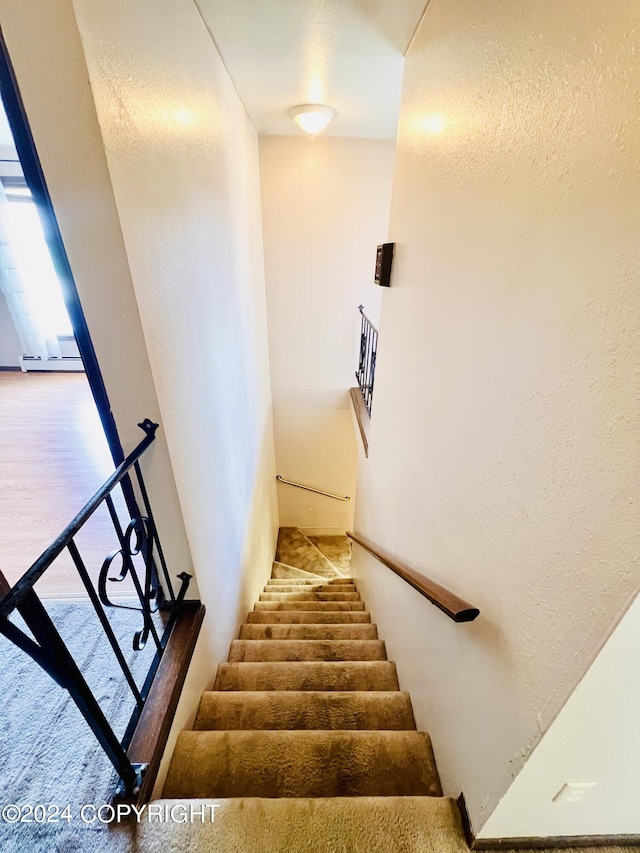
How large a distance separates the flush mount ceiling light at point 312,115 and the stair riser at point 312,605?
12.3 ft

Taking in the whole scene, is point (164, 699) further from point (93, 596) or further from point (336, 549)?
point (336, 549)

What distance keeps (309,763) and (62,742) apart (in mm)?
751

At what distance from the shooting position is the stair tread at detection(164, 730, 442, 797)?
44.2 inches

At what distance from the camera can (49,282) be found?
4320mm

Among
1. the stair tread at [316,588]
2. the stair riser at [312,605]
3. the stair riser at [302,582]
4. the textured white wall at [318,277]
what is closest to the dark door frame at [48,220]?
the stair riser at [312,605]

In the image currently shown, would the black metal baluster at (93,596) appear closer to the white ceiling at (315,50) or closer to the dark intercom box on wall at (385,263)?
the dark intercom box on wall at (385,263)

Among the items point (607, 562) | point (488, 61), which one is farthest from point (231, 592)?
point (488, 61)

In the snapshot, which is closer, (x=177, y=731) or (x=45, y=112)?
(x=45, y=112)

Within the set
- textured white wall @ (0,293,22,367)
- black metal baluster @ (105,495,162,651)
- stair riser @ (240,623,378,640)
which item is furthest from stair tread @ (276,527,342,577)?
textured white wall @ (0,293,22,367)

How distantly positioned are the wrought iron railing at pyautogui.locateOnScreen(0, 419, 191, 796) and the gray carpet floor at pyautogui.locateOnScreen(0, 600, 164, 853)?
0.07 m

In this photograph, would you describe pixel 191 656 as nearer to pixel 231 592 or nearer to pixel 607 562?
pixel 231 592

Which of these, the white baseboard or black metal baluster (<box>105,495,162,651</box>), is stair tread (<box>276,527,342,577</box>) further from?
black metal baluster (<box>105,495,162,651</box>)

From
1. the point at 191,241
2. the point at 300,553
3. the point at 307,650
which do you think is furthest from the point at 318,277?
the point at 300,553

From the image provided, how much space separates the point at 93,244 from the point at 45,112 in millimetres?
252
